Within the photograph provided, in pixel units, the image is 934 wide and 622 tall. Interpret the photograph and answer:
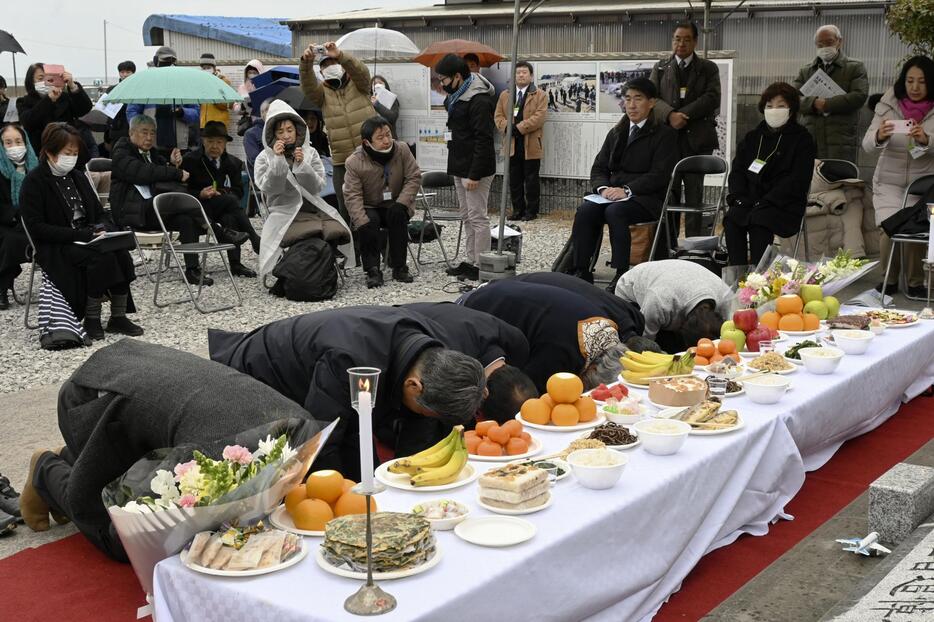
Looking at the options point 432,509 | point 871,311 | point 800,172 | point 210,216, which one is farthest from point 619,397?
point 210,216

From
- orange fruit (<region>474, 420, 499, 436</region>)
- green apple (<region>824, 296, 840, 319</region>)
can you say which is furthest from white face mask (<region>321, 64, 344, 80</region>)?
orange fruit (<region>474, 420, 499, 436</region>)

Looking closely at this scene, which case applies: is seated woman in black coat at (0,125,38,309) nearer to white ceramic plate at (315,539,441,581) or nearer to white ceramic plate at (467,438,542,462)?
white ceramic plate at (467,438,542,462)

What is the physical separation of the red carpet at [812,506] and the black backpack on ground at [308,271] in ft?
14.9

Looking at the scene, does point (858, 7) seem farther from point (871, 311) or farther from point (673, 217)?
point (871, 311)

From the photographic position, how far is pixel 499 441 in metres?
3.26

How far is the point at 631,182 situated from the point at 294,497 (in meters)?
5.83

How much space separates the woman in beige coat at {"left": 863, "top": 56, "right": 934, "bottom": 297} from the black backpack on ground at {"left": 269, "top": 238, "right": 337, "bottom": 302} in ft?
13.9

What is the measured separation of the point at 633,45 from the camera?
13172mm

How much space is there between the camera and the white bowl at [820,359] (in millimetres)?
4223

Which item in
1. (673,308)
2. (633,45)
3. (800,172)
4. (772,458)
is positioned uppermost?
(633,45)

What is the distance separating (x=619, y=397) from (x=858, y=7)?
29.5ft

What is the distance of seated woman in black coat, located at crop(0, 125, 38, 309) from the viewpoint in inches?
307

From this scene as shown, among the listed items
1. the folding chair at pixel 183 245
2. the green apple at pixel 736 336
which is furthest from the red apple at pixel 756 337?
the folding chair at pixel 183 245

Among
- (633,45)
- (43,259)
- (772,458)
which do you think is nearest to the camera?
(772,458)
